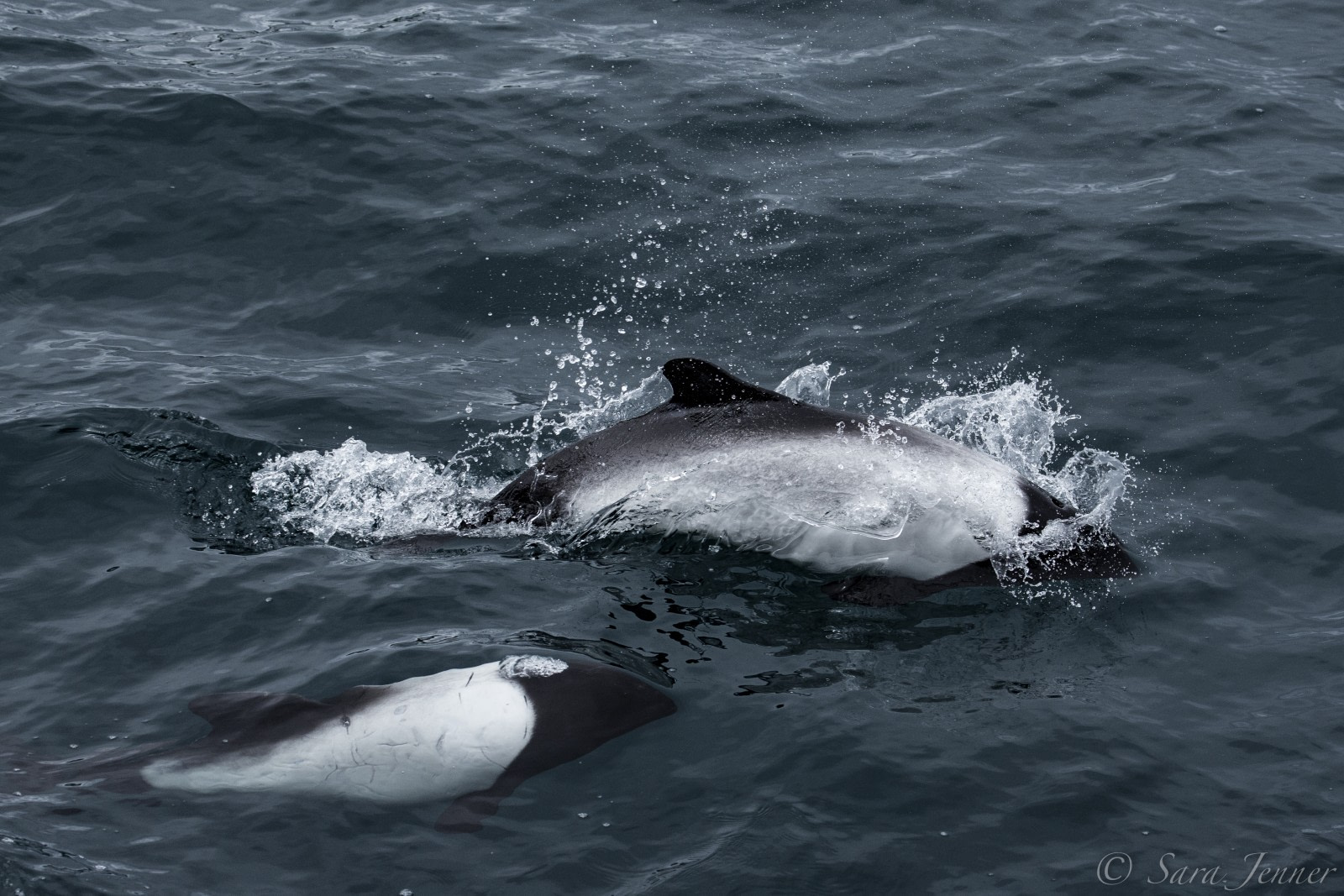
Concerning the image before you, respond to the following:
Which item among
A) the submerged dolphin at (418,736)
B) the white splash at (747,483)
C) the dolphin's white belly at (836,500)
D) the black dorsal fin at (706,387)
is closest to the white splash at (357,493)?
the white splash at (747,483)

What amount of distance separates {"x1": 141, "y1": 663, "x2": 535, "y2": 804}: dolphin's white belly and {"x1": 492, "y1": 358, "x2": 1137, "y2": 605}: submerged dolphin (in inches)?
94.3

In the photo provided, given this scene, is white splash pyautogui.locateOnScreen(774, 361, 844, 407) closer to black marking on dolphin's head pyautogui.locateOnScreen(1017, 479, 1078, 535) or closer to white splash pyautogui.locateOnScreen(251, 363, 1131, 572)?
white splash pyautogui.locateOnScreen(251, 363, 1131, 572)

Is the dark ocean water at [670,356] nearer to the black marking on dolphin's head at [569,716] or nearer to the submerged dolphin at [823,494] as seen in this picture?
the black marking on dolphin's head at [569,716]

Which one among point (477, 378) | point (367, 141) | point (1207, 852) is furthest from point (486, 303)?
point (1207, 852)

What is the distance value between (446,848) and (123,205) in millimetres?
10480

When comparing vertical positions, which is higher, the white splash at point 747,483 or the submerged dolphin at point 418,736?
the white splash at point 747,483

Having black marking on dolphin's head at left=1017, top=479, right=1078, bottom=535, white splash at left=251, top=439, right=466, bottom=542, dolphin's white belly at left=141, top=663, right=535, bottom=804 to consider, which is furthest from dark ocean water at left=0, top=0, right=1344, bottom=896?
black marking on dolphin's head at left=1017, top=479, right=1078, bottom=535

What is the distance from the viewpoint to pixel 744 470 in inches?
381

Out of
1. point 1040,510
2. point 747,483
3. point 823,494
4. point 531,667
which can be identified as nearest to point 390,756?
point 531,667

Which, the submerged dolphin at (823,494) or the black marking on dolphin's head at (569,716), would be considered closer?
the black marking on dolphin's head at (569,716)

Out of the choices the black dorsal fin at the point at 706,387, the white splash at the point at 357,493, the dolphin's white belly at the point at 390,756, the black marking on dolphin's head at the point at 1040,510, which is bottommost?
the dolphin's white belly at the point at 390,756

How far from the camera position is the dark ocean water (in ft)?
23.7

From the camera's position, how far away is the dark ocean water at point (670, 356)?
7.21 meters

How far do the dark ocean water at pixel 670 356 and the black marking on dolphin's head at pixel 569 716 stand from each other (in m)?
0.11
